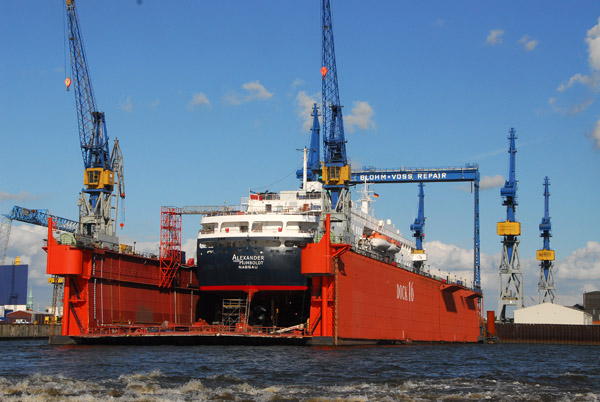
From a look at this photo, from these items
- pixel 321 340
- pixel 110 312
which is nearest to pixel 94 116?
pixel 110 312

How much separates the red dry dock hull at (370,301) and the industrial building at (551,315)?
90.7ft

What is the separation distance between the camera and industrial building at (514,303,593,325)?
315 ft

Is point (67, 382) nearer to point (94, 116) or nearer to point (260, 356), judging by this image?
point (260, 356)

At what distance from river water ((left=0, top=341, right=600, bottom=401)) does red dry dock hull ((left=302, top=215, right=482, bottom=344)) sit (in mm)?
3881

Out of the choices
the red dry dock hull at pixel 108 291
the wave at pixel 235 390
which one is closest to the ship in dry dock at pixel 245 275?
the red dry dock hull at pixel 108 291

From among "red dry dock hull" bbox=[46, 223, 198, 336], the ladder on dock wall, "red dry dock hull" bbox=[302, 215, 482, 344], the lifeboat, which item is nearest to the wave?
"red dry dock hull" bbox=[302, 215, 482, 344]

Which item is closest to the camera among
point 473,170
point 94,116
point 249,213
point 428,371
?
point 428,371

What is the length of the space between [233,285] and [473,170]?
41205 millimetres

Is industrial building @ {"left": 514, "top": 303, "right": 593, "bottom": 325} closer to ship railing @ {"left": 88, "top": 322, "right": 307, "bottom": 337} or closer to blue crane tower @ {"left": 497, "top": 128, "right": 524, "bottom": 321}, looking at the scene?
blue crane tower @ {"left": 497, "top": 128, "right": 524, "bottom": 321}

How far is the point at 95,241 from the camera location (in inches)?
1976

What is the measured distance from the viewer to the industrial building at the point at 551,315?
9588 centimetres

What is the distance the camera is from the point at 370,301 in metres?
50.7

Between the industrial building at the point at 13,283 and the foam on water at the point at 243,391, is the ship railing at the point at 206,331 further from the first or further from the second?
the industrial building at the point at 13,283

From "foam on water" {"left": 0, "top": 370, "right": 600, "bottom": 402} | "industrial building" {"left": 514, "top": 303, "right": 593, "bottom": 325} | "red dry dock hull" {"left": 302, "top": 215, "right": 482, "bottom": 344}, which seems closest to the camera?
"foam on water" {"left": 0, "top": 370, "right": 600, "bottom": 402}
